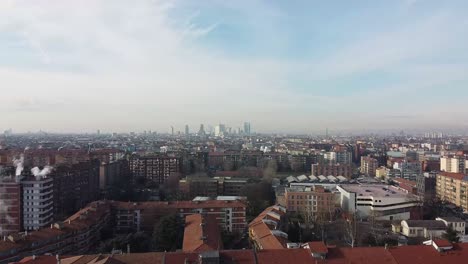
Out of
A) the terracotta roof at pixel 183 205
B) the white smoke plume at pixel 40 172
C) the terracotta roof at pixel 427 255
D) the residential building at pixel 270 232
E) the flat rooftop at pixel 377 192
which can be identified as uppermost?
the white smoke plume at pixel 40 172

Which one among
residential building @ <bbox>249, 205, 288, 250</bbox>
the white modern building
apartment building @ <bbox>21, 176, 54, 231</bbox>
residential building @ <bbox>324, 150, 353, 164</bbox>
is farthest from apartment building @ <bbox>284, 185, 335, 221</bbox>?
residential building @ <bbox>324, 150, 353, 164</bbox>

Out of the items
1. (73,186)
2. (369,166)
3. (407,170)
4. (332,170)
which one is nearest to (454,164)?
(407,170)

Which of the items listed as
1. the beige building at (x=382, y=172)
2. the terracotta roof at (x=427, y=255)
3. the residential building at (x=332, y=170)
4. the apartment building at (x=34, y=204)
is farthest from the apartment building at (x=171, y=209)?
the beige building at (x=382, y=172)

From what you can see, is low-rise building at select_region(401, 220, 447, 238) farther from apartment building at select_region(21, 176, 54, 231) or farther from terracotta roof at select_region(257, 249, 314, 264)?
apartment building at select_region(21, 176, 54, 231)

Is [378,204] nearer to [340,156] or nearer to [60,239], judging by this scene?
[60,239]

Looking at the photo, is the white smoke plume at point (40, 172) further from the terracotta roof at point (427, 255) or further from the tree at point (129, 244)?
the terracotta roof at point (427, 255)
